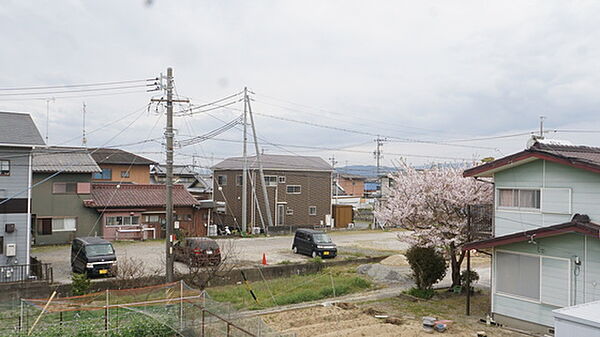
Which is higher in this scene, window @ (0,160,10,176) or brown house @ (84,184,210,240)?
window @ (0,160,10,176)

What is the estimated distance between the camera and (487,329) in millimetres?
12742

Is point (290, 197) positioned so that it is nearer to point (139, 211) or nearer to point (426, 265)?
point (139, 211)

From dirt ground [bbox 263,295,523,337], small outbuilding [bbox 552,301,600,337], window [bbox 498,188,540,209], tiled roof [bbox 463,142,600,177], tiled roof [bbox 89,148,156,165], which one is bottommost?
dirt ground [bbox 263,295,523,337]

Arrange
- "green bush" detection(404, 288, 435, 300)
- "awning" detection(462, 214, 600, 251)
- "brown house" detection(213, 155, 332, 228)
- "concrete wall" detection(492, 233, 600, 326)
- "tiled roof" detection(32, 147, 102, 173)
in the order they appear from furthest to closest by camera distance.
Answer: "brown house" detection(213, 155, 332, 228) → "tiled roof" detection(32, 147, 102, 173) → "green bush" detection(404, 288, 435, 300) → "concrete wall" detection(492, 233, 600, 326) → "awning" detection(462, 214, 600, 251)

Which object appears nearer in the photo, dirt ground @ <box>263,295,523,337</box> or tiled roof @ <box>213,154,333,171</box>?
dirt ground @ <box>263,295,523,337</box>

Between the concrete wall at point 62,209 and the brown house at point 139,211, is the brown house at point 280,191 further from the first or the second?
the concrete wall at point 62,209

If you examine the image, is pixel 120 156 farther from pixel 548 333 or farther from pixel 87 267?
pixel 548 333

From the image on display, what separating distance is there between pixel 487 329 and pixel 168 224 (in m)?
9.75

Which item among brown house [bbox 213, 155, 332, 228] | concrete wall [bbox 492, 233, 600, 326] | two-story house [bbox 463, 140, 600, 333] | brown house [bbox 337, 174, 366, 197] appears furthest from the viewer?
brown house [bbox 337, 174, 366, 197]

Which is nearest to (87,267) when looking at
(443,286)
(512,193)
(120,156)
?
(443,286)

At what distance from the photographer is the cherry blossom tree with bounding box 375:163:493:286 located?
15.8 metres

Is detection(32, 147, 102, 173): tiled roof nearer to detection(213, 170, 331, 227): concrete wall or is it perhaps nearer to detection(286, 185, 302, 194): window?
detection(213, 170, 331, 227): concrete wall

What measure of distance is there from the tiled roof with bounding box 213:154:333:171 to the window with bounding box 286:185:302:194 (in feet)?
4.46

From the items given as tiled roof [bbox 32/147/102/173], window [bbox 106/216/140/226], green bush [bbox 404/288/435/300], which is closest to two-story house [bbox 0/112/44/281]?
tiled roof [bbox 32/147/102/173]
